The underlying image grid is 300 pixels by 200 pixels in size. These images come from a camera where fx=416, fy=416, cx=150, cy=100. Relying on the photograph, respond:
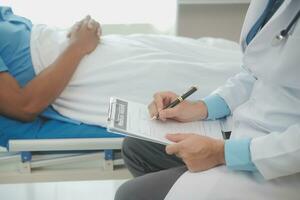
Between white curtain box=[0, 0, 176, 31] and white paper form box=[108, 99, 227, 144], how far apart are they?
3.69 feet

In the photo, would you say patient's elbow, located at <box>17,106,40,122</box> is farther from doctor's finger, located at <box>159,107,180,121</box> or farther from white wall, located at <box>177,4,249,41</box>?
white wall, located at <box>177,4,249,41</box>

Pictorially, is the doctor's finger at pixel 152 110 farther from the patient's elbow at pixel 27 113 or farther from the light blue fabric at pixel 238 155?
the patient's elbow at pixel 27 113

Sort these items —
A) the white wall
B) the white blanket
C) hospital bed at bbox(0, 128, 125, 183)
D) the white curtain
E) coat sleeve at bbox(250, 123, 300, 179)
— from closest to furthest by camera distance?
coat sleeve at bbox(250, 123, 300, 179)
hospital bed at bbox(0, 128, 125, 183)
the white blanket
the white curtain
the white wall

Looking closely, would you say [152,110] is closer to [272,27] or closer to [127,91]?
[127,91]

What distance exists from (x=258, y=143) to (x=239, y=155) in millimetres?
50

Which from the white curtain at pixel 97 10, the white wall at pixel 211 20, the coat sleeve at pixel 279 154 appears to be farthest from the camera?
the white wall at pixel 211 20

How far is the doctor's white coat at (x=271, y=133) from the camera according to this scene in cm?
88

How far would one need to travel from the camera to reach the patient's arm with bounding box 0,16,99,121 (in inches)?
54.8

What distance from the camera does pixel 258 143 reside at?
0.92 metres

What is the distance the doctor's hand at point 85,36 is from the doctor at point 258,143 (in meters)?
0.65

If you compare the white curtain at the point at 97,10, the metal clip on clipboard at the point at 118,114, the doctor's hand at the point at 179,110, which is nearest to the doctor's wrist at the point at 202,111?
the doctor's hand at the point at 179,110

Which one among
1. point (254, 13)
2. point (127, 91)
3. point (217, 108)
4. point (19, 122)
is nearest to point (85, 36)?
point (127, 91)

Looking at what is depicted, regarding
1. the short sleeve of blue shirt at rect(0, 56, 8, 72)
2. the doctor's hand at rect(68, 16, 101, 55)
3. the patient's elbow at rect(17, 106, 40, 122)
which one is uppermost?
the doctor's hand at rect(68, 16, 101, 55)

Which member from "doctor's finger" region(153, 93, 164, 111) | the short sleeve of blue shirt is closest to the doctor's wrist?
"doctor's finger" region(153, 93, 164, 111)
